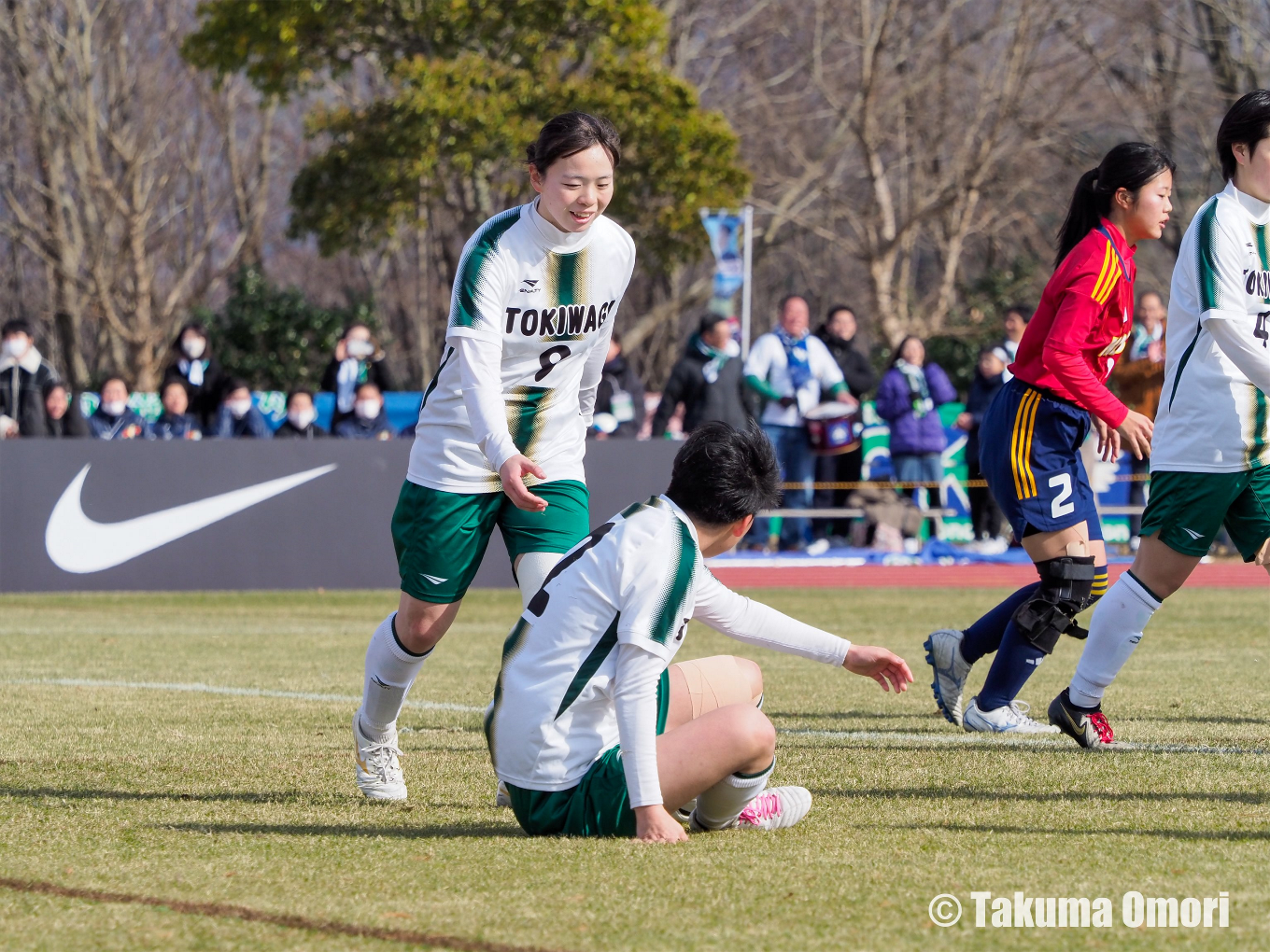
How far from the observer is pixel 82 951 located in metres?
3.02

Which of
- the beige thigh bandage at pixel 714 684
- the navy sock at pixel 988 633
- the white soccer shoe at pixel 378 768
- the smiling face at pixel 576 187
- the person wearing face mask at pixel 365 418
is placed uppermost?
the smiling face at pixel 576 187

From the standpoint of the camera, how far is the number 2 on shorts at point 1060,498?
226 inches

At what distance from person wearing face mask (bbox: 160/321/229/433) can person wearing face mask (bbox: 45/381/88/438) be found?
101cm

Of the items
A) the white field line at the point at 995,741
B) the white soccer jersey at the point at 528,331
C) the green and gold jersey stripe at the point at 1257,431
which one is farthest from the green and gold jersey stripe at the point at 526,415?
the green and gold jersey stripe at the point at 1257,431

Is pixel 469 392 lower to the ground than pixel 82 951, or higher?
higher

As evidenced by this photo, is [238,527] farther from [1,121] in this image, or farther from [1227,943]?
[1,121]

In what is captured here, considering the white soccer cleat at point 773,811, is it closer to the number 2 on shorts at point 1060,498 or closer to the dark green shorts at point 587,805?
the dark green shorts at point 587,805

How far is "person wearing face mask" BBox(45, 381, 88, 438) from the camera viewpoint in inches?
566

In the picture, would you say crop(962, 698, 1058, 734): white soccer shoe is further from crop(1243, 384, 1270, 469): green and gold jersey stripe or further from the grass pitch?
crop(1243, 384, 1270, 469): green and gold jersey stripe

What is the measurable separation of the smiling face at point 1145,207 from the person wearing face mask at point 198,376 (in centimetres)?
1088

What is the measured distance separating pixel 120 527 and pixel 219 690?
240 inches

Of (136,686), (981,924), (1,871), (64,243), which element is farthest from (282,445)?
(64,243)

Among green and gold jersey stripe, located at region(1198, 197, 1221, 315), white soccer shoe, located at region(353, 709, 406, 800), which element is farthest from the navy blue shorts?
white soccer shoe, located at region(353, 709, 406, 800)

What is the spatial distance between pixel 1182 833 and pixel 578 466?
197 cm
